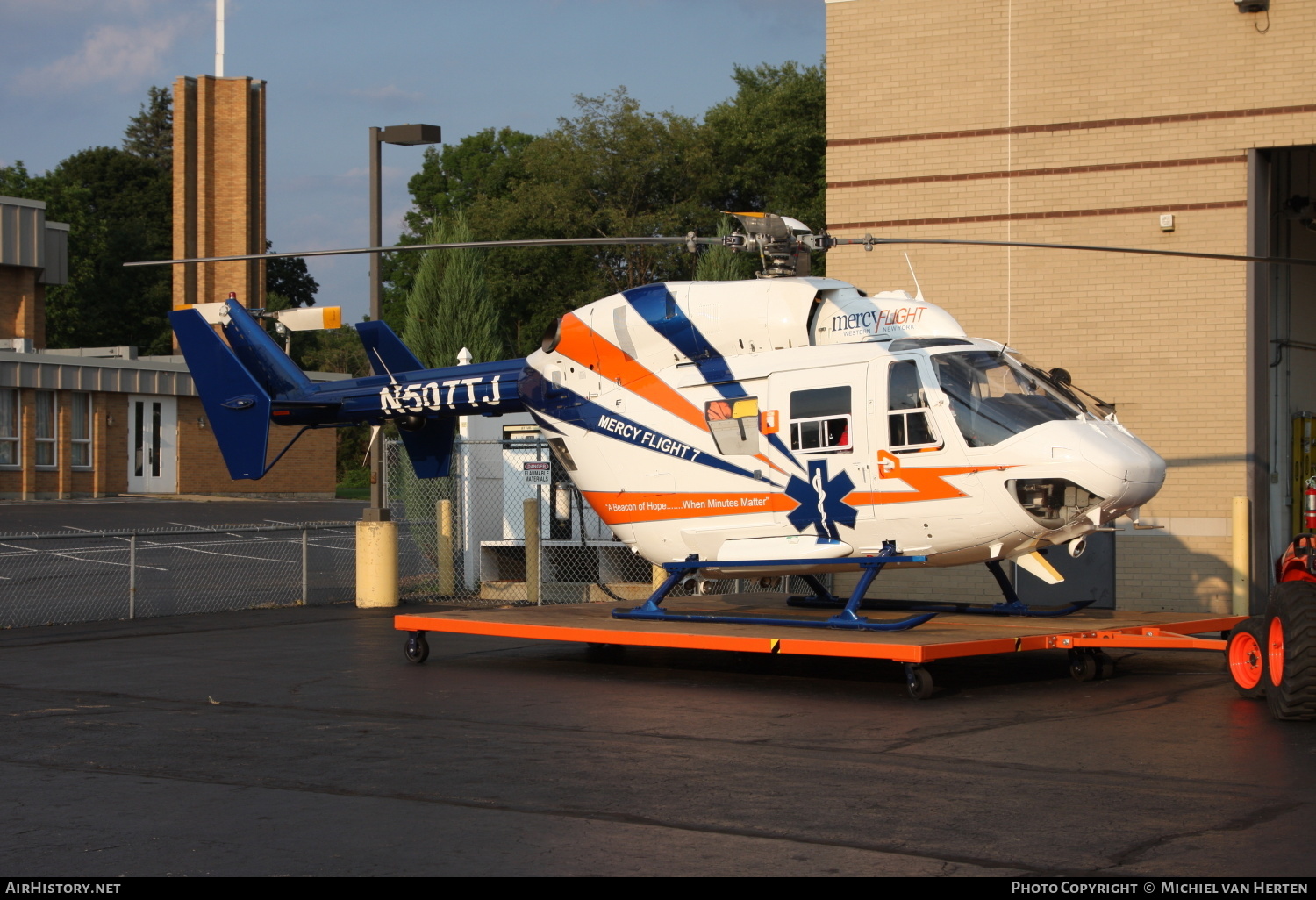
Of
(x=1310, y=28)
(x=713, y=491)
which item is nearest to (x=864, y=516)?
(x=713, y=491)

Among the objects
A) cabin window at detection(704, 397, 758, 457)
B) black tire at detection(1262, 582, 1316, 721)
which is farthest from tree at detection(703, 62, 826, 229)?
black tire at detection(1262, 582, 1316, 721)

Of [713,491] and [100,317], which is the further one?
[100,317]

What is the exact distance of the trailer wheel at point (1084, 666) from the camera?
11.9 meters

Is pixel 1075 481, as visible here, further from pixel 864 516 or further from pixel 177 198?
pixel 177 198

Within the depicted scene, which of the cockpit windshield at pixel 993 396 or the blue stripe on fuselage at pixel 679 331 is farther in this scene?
the blue stripe on fuselage at pixel 679 331

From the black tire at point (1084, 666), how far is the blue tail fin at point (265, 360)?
952 centimetres

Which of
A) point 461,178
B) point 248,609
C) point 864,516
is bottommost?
point 248,609

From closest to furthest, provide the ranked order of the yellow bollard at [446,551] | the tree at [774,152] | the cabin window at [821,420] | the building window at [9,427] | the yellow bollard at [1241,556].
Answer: the cabin window at [821,420] < the yellow bollard at [1241,556] < the yellow bollard at [446,551] < the building window at [9,427] < the tree at [774,152]

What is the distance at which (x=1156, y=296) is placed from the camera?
1691 cm

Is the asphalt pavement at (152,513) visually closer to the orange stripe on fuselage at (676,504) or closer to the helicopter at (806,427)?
the orange stripe on fuselage at (676,504)

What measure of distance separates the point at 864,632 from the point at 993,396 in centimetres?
225

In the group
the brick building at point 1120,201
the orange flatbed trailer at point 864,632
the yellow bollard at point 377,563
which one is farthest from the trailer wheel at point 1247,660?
the yellow bollard at point 377,563

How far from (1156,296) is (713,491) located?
23.5 feet

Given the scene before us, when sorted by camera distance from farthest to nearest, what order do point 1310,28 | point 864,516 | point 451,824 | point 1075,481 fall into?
point 1310,28 < point 864,516 < point 1075,481 < point 451,824
